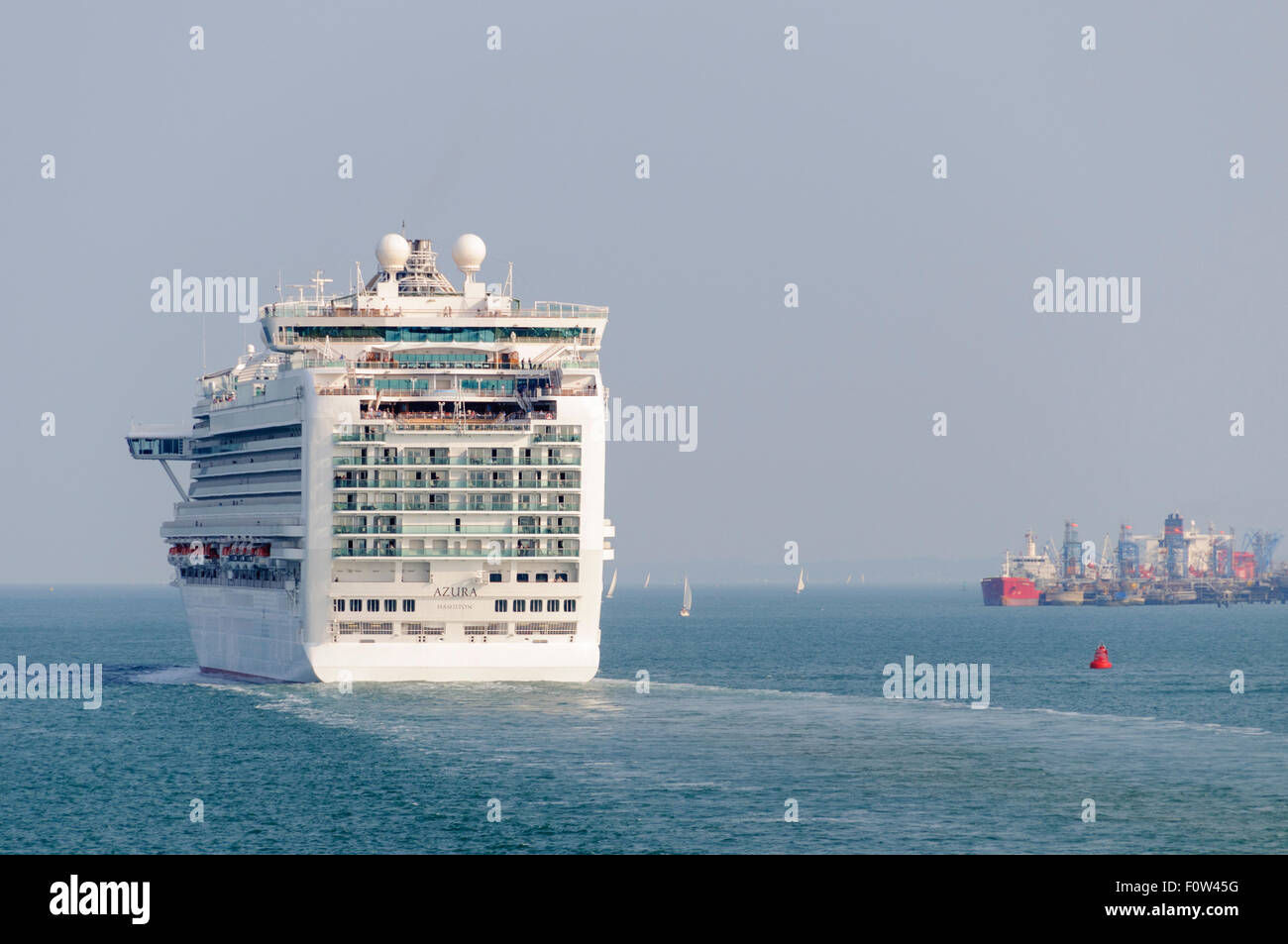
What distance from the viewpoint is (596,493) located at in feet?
262

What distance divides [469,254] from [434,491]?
50.0 ft

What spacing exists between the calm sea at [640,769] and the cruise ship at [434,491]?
2.35 m

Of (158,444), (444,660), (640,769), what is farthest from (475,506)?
(158,444)

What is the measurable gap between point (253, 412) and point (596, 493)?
19.0 meters

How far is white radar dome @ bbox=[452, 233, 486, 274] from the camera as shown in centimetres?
8931

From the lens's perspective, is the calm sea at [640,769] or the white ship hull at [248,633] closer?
the calm sea at [640,769]

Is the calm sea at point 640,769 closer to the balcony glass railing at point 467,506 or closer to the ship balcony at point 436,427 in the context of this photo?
the balcony glass railing at point 467,506

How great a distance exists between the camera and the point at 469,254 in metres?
89.2

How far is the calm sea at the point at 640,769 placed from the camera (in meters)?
48.4

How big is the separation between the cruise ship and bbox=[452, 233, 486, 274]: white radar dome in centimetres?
404

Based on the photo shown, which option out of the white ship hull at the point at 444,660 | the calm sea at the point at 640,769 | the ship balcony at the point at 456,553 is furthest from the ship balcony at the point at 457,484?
the calm sea at the point at 640,769

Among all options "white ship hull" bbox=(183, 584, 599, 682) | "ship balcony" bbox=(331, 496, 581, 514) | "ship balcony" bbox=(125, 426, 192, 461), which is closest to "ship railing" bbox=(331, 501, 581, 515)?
"ship balcony" bbox=(331, 496, 581, 514)
